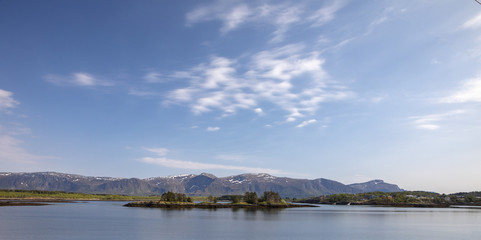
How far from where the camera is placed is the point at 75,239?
53344mm

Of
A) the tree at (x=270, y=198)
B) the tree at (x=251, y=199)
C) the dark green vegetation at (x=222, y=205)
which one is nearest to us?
the dark green vegetation at (x=222, y=205)

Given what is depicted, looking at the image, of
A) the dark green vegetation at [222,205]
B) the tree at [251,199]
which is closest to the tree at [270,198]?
the dark green vegetation at [222,205]

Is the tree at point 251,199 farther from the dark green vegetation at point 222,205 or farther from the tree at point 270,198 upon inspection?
the tree at point 270,198

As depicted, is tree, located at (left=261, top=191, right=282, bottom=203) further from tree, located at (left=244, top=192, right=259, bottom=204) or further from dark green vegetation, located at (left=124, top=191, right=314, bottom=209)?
tree, located at (left=244, top=192, right=259, bottom=204)

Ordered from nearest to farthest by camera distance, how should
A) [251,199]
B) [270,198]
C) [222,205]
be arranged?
[222,205] < [251,199] < [270,198]

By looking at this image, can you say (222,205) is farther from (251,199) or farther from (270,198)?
(270,198)

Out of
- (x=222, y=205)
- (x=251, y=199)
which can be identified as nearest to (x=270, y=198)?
(x=251, y=199)

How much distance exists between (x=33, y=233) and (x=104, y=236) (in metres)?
12.2

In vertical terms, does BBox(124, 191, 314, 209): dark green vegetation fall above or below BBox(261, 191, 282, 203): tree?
below

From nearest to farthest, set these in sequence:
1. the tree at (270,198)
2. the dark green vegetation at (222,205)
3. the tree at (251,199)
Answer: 1. the dark green vegetation at (222,205)
2. the tree at (251,199)
3. the tree at (270,198)

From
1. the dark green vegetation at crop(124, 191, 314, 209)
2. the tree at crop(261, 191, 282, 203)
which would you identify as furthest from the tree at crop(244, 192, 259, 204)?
the tree at crop(261, 191, 282, 203)

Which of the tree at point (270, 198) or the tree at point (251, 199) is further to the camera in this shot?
the tree at point (270, 198)

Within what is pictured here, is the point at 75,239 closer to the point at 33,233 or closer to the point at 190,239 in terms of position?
the point at 33,233

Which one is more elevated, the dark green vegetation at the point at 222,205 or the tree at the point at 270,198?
the tree at the point at 270,198
